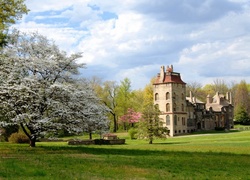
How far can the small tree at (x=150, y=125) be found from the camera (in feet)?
177

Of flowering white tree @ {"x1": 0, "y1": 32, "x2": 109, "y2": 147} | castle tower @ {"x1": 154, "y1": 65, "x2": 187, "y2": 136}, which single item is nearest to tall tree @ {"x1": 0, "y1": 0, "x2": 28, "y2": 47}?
flowering white tree @ {"x1": 0, "y1": 32, "x2": 109, "y2": 147}

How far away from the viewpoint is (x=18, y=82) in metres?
26.8

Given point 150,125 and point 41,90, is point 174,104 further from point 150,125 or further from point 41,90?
point 41,90

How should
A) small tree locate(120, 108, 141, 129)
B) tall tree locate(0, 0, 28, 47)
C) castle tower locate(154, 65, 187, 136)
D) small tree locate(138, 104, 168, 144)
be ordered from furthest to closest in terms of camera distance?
small tree locate(120, 108, 141, 129), castle tower locate(154, 65, 187, 136), small tree locate(138, 104, 168, 144), tall tree locate(0, 0, 28, 47)

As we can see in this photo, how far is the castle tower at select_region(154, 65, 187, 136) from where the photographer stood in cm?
7894

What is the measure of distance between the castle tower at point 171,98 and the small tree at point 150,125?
78.8ft

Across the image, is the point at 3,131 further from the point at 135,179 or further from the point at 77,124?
the point at 135,179

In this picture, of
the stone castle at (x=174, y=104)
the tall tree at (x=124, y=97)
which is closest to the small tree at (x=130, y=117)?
the tall tree at (x=124, y=97)

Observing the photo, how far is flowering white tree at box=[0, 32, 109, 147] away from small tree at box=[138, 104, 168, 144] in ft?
80.8

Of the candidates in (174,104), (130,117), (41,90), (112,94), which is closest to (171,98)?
(174,104)

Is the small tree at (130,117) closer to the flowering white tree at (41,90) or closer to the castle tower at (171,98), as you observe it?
the castle tower at (171,98)

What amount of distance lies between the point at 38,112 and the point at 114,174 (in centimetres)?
1462

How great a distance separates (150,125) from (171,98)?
25626mm

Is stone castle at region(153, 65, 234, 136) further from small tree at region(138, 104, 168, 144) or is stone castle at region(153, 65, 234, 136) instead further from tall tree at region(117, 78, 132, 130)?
small tree at region(138, 104, 168, 144)
